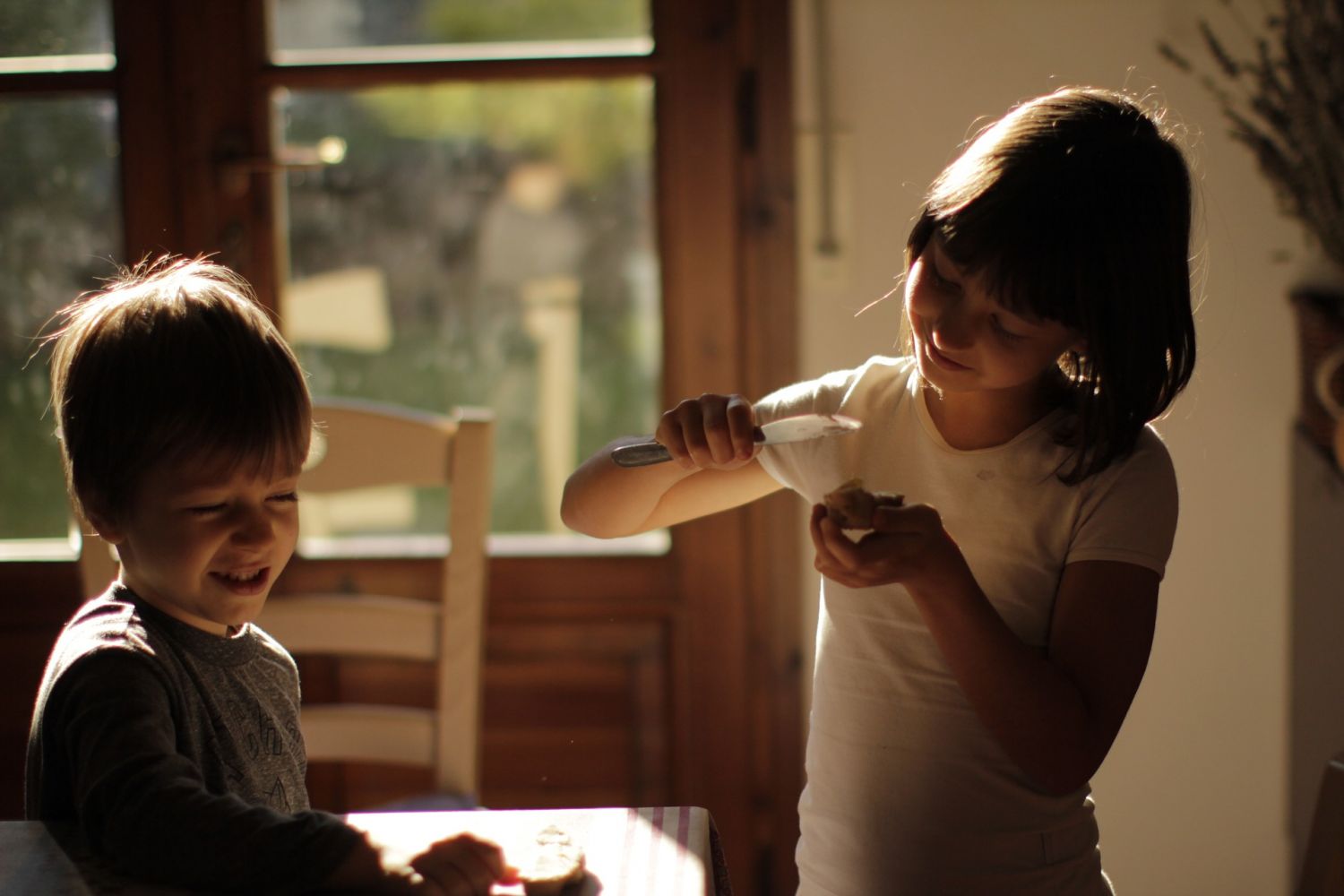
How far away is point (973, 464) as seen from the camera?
93cm

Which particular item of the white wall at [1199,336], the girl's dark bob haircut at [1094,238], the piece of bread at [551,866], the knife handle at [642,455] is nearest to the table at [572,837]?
the piece of bread at [551,866]

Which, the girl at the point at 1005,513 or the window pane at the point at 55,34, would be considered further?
the window pane at the point at 55,34

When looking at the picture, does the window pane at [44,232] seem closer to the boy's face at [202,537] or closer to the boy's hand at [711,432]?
the boy's face at [202,537]

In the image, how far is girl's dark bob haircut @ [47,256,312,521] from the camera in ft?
2.78

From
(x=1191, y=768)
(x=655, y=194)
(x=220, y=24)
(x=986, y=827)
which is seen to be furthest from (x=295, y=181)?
(x=1191, y=768)

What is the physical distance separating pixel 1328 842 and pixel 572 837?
0.53m

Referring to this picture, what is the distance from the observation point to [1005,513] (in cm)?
92

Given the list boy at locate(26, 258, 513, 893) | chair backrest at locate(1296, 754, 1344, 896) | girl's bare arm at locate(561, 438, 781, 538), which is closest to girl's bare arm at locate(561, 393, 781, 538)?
girl's bare arm at locate(561, 438, 781, 538)

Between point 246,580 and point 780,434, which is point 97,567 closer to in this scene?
point 246,580

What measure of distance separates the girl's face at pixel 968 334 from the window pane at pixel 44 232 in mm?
1491

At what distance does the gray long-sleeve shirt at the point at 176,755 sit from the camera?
0.68m

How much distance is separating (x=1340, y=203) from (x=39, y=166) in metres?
1.92

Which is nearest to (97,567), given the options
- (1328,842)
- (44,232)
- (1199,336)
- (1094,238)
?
(44,232)

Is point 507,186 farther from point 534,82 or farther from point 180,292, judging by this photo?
point 180,292
